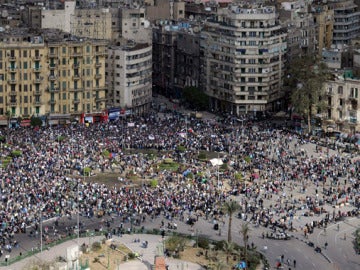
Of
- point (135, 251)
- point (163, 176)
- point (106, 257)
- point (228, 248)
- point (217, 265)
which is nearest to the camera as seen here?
point (217, 265)

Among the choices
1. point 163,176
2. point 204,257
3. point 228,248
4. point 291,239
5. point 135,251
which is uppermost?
point 163,176

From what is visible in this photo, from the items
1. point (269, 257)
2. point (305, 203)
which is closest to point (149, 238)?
point (269, 257)

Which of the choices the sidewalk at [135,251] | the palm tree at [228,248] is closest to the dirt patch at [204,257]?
the palm tree at [228,248]

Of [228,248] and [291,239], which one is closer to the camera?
[228,248]

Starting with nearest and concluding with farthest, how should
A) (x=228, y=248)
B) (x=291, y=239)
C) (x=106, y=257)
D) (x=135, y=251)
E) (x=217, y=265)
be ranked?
(x=217, y=265)
(x=228, y=248)
(x=106, y=257)
(x=135, y=251)
(x=291, y=239)

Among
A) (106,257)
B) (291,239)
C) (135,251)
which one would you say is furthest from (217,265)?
(291,239)

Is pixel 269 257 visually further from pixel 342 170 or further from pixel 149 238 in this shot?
pixel 342 170

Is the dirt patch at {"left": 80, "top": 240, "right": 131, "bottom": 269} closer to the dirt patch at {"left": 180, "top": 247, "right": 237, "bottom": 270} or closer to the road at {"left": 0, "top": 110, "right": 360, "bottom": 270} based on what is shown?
the dirt patch at {"left": 180, "top": 247, "right": 237, "bottom": 270}

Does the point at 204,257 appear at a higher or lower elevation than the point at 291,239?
lower

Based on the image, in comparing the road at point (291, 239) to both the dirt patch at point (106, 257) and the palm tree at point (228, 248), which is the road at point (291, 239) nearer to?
the palm tree at point (228, 248)

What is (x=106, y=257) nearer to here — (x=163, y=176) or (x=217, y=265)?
(x=217, y=265)
